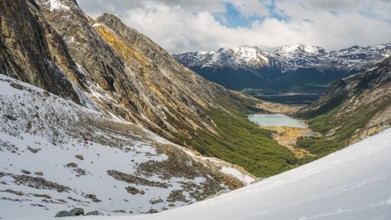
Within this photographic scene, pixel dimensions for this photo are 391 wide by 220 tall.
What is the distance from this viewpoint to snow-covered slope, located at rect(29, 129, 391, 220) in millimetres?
8000

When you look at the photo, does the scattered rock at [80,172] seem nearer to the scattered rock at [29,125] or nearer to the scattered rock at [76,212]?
the scattered rock at [29,125]

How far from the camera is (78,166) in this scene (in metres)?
41.8

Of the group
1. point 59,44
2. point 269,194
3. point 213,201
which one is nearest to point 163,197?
point 213,201

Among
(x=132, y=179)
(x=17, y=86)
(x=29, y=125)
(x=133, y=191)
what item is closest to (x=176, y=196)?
(x=132, y=179)

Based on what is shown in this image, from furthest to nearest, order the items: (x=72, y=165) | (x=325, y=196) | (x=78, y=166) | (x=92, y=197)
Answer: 1. (x=78, y=166)
2. (x=72, y=165)
3. (x=92, y=197)
4. (x=325, y=196)

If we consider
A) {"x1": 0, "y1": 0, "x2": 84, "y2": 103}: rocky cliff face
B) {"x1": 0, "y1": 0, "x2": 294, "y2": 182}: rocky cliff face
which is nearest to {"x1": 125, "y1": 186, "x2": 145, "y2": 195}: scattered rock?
{"x1": 0, "y1": 0, "x2": 84, "y2": 103}: rocky cliff face

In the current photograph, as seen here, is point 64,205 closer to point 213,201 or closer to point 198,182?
point 213,201

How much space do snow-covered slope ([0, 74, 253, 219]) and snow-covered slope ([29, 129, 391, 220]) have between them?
1305cm

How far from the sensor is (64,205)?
26375 millimetres

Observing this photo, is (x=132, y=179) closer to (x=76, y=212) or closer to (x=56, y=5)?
(x=76, y=212)

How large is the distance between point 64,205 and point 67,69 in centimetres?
8400

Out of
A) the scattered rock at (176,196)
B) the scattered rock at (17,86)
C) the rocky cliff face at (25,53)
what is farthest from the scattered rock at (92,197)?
the rocky cliff face at (25,53)

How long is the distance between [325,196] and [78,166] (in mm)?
36156

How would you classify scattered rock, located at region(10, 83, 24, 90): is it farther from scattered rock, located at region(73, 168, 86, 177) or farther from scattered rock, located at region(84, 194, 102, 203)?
scattered rock, located at region(84, 194, 102, 203)
